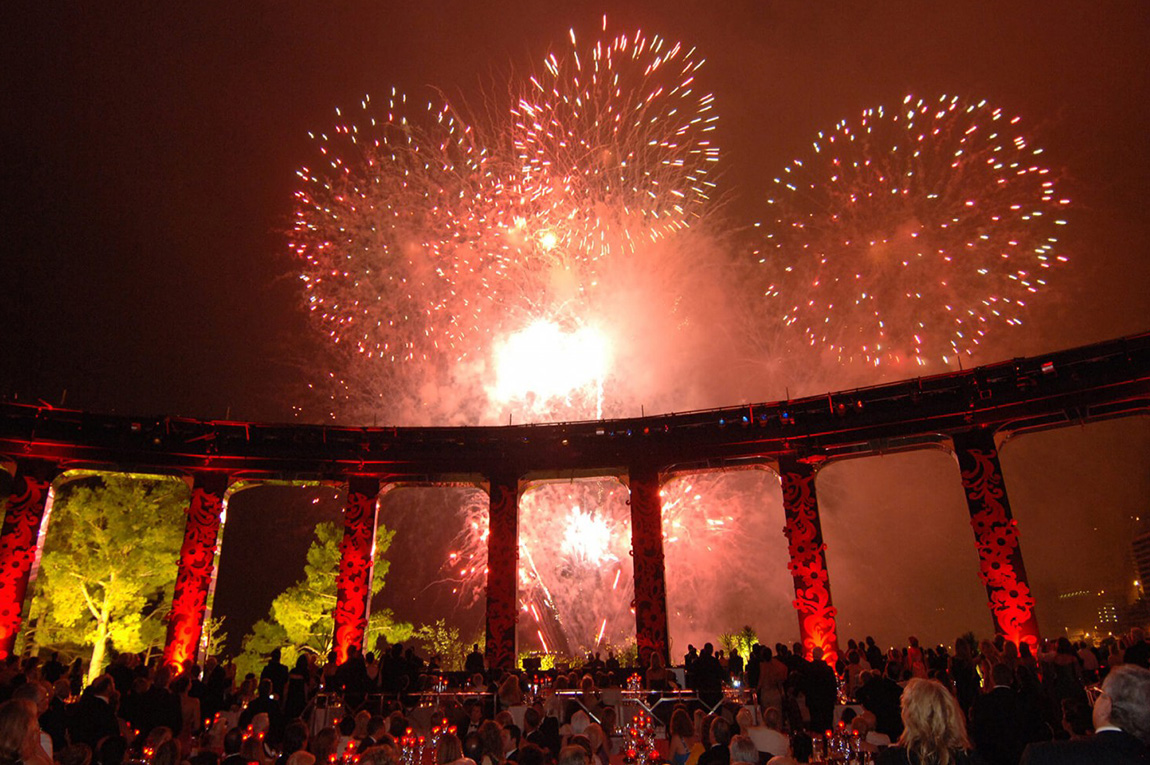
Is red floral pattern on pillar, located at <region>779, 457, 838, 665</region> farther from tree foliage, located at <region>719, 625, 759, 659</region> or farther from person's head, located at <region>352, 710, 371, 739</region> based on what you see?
person's head, located at <region>352, 710, 371, 739</region>

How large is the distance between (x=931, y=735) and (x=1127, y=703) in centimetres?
96

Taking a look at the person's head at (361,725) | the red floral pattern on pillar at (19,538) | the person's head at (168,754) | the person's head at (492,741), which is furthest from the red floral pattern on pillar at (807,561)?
the red floral pattern on pillar at (19,538)

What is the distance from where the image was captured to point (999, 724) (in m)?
6.96

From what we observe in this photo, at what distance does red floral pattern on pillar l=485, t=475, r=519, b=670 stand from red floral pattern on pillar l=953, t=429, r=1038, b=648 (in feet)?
36.9

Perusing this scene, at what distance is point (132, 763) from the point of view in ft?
26.8

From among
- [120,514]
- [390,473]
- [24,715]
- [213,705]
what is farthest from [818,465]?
[120,514]

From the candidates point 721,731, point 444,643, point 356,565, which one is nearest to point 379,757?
point 721,731

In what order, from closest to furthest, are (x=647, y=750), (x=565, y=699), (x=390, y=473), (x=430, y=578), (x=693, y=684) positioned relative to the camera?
1. (x=565, y=699)
2. (x=647, y=750)
3. (x=693, y=684)
4. (x=390, y=473)
5. (x=430, y=578)

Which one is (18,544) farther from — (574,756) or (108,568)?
(574,756)

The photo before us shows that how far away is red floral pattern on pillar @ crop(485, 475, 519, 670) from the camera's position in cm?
1927

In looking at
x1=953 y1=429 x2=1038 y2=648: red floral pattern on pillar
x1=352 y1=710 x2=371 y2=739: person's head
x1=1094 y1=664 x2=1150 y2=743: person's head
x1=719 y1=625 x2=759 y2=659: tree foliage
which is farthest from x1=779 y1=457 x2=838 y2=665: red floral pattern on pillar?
x1=1094 y1=664 x2=1150 y2=743: person's head

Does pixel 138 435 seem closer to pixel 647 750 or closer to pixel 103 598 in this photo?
pixel 103 598

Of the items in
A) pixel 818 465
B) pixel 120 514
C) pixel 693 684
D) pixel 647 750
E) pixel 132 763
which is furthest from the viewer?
pixel 120 514

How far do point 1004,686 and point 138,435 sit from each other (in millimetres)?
20309
